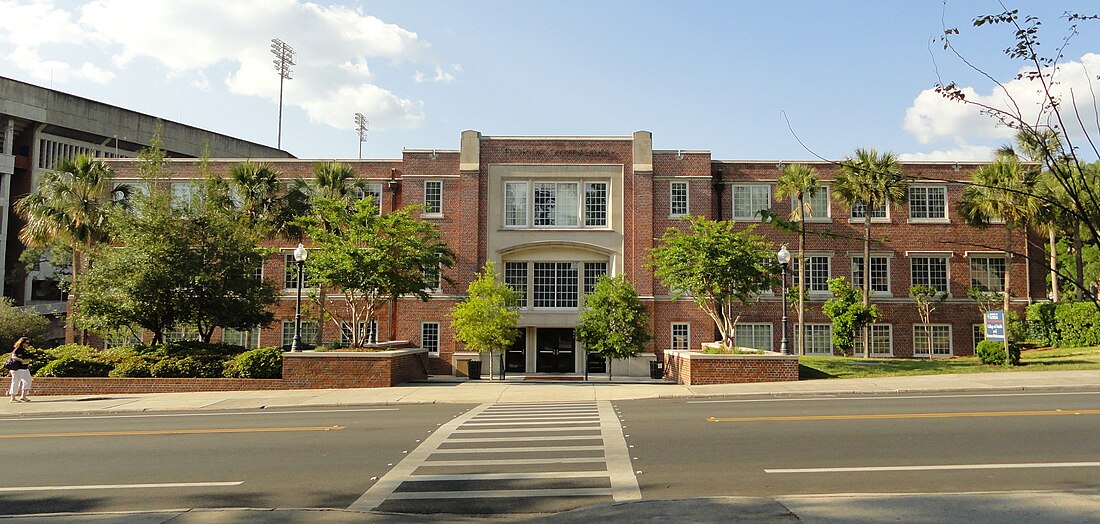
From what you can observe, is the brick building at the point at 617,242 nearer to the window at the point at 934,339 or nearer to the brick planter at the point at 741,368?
the window at the point at 934,339

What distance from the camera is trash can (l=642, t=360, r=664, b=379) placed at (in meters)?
33.8

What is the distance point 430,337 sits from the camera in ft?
122

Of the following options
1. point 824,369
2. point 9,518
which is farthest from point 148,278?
point 824,369

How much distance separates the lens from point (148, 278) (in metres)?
25.5

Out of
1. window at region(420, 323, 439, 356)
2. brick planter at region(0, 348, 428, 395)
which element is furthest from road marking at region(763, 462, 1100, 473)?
window at region(420, 323, 439, 356)

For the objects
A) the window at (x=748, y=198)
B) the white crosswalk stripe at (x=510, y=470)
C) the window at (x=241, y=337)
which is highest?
the window at (x=748, y=198)

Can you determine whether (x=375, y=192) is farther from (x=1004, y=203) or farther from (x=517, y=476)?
(x=517, y=476)

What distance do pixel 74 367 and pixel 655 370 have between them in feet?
72.8

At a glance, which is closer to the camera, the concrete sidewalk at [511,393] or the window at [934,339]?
the concrete sidewalk at [511,393]

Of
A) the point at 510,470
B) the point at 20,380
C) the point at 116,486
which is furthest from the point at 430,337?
the point at 510,470

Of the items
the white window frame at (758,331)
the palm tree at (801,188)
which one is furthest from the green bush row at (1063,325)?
the white window frame at (758,331)

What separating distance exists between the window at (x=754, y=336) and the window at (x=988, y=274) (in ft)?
34.7

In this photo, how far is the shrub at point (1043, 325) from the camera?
35.8 m

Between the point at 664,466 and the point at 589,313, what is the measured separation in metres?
21.5
